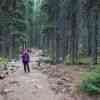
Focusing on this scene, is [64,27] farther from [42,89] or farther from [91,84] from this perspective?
[91,84]

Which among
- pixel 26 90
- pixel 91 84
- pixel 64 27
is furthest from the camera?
pixel 64 27

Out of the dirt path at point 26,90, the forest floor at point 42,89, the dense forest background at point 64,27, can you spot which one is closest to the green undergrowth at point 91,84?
the forest floor at point 42,89

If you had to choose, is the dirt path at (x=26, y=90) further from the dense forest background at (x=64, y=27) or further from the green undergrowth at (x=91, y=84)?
the dense forest background at (x=64, y=27)

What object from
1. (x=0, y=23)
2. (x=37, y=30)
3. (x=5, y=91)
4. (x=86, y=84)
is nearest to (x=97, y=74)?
(x=86, y=84)

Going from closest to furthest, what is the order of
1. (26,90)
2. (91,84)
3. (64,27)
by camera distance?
1. (91,84)
2. (26,90)
3. (64,27)

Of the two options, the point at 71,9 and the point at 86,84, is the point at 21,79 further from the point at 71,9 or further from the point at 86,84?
the point at 71,9

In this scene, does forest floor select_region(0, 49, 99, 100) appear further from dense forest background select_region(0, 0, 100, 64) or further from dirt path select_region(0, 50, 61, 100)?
dense forest background select_region(0, 0, 100, 64)

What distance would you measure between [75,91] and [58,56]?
13.7m

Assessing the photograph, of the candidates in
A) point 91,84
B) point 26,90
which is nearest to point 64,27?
point 26,90

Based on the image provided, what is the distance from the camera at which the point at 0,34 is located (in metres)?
37.5

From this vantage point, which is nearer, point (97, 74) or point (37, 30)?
point (97, 74)

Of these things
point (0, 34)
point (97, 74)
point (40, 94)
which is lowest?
point (40, 94)

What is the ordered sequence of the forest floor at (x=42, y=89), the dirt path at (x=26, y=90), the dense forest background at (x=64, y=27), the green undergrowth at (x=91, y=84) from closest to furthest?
1. the green undergrowth at (x=91, y=84)
2. the forest floor at (x=42, y=89)
3. the dirt path at (x=26, y=90)
4. the dense forest background at (x=64, y=27)

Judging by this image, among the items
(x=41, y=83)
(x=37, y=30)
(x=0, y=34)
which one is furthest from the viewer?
(x=37, y=30)
